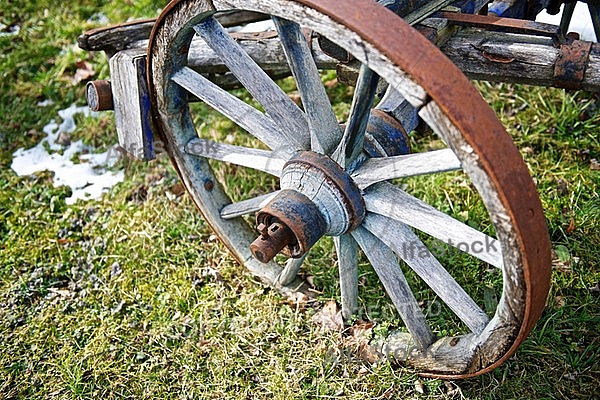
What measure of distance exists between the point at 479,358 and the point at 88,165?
2.31 meters

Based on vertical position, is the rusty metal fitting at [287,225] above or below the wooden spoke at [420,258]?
above

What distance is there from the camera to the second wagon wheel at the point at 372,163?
58.0 inches

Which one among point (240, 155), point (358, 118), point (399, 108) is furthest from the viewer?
point (240, 155)

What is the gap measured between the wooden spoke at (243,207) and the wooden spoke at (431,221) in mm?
469

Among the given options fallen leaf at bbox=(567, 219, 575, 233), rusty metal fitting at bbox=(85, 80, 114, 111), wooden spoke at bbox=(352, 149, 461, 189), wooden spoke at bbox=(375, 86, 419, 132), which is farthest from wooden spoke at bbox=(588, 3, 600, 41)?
rusty metal fitting at bbox=(85, 80, 114, 111)

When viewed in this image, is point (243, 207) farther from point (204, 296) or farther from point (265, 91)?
point (265, 91)

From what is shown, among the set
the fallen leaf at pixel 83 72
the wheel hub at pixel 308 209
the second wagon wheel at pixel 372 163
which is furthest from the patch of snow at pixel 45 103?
the wheel hub at pixel 308 209

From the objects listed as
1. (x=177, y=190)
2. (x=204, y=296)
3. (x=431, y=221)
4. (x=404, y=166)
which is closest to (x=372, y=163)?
(x=404, y=166)

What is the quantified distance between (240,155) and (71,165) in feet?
4.89

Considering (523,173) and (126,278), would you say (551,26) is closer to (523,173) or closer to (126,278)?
(523,173)

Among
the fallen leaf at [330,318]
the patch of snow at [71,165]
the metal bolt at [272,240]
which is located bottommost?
the fallen leaf at [330,318]

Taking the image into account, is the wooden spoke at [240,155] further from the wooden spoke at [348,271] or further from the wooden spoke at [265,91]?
the wooden spoke at [348,271]

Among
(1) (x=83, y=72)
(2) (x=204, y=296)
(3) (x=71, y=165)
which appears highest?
(1) (x=83, y=72)

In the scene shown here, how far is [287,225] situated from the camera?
1881 mm
